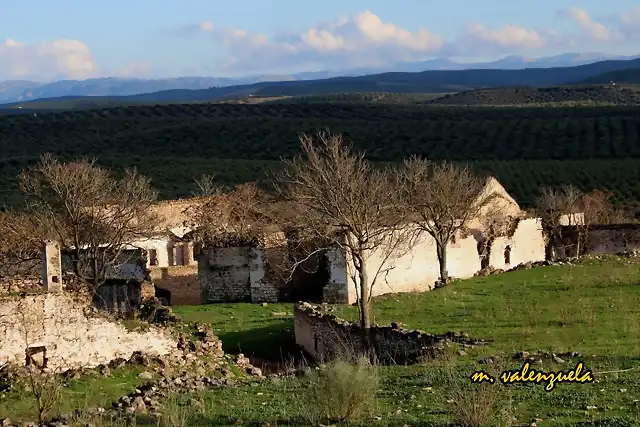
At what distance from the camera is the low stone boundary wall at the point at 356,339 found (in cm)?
1839

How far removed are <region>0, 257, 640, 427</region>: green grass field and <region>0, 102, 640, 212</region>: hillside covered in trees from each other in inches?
1355

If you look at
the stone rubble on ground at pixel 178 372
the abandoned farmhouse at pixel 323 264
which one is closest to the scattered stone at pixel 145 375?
the stone rubble on ground at pixel 178 372

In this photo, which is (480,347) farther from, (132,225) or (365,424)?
(132,225)

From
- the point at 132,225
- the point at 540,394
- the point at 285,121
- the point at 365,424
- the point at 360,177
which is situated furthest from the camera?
the point at 285,121

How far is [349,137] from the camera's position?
8988 cm

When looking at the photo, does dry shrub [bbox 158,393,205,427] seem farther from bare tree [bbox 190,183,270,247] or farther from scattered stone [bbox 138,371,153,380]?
bare tree [bbox 190,183,270,247]

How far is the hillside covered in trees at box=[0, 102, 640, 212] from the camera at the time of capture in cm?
6894

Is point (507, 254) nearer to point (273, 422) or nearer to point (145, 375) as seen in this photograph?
point (145, 375)

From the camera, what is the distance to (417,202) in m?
31.6

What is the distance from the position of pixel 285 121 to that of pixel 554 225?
64272 mm

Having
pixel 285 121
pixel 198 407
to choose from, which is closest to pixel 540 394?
pixel 198 407

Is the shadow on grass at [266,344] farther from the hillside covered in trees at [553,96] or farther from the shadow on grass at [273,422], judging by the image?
the hillside covered in trees at [553,96]

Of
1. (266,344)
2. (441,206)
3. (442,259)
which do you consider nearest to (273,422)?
(266,344)

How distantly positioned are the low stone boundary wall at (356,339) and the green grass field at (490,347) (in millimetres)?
616
